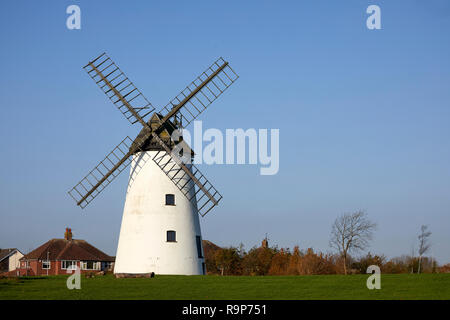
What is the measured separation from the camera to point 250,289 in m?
21.5

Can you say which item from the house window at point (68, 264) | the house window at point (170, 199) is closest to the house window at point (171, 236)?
the house window at point (170, 199)

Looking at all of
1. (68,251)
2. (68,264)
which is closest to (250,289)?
(68,264)

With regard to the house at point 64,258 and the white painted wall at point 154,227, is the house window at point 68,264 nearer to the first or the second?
the house at point 64,258

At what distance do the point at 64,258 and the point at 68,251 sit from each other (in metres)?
1.78

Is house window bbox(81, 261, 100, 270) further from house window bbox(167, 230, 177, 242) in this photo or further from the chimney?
house window bbox(167, 230, 177, 242)

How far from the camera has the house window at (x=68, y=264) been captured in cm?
6869

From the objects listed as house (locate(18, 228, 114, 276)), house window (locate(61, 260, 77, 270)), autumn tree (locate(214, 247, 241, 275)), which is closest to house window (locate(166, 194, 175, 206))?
autumn tree (locate(214, 247, 241, 275))

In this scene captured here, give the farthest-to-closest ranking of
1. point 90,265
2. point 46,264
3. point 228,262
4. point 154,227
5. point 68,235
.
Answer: point 68,235 < point 90,265 < point 46,264 < point 228,262 < point 154,227

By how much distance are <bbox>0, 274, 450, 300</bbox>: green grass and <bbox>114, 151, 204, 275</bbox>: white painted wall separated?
6629 mm

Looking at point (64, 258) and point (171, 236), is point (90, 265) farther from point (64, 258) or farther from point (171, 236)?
point (171, 236)

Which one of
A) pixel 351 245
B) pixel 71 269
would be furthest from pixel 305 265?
pixel 71 269

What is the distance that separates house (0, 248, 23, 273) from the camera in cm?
8588
